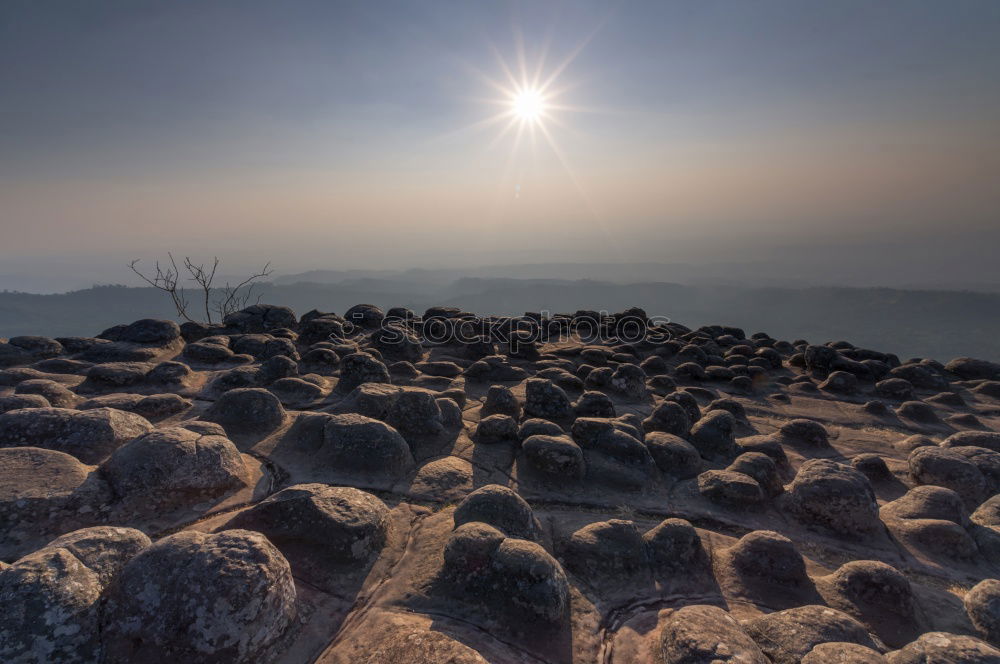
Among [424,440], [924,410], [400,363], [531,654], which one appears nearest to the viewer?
[531,654]

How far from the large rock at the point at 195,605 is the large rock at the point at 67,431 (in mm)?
2591

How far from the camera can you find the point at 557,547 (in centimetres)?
398

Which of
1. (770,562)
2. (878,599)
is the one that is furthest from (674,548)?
(878,599)

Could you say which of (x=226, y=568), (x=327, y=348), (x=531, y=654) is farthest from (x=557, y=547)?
(x=327, y=348)

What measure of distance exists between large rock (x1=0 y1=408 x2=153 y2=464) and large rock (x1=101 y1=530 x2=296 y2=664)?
2591 mm

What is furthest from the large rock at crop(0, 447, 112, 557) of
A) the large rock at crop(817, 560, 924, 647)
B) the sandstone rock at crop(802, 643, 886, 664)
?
the large rock at crop(817, 560, 924, 647)

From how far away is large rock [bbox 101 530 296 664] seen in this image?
8.24 feet

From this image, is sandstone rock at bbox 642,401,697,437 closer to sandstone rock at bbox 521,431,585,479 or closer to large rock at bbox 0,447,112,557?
sandstone rock at bbox 521,431,585,479

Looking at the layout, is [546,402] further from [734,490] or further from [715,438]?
[734,490]

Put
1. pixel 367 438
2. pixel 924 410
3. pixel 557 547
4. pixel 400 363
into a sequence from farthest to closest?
pixel 400 363, pixel 924 410, pixel 367 438, pixel 557 547

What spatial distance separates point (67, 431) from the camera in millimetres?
4629

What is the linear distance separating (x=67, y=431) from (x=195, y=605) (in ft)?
10.8

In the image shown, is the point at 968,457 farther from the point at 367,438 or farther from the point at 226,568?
the point at 226,568

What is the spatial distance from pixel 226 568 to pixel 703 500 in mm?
4424
